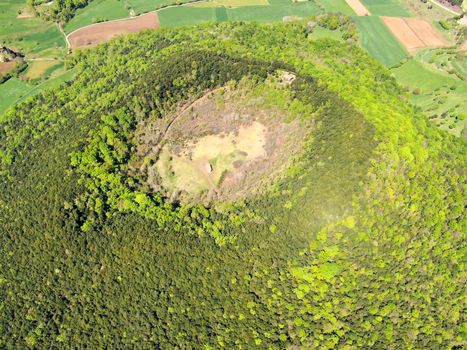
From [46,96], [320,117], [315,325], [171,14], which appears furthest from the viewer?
[171,14]

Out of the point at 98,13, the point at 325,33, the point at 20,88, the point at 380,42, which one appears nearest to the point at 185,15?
the point at 98,13

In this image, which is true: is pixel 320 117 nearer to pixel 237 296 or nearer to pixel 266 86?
pixel 266 86

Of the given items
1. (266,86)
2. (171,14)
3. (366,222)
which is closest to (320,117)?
(266,86)

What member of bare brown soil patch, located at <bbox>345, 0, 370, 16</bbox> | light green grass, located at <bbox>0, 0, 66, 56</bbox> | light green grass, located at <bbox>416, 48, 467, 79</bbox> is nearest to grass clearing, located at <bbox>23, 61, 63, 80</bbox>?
light green grass, located at <bbox>0, 0, 66, 56</bbox>

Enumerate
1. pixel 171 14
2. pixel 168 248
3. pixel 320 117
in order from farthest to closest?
pixel 171 14 → pixel 320 117 → pixel 168 248

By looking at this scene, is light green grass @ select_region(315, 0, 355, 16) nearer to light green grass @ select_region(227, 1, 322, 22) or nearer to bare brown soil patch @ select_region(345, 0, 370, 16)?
bare brown soil patch @ select_region(345, 0, 370, 16)

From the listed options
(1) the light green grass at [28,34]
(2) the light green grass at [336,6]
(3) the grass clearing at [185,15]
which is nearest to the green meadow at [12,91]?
(1) the light green grass at [28,34]
